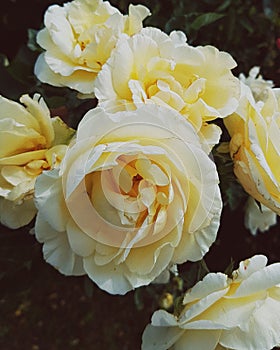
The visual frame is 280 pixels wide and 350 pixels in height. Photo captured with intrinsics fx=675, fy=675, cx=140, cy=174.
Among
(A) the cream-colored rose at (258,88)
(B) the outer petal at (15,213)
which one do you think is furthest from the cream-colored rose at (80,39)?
(A) the cream-colored rose at (258,88)

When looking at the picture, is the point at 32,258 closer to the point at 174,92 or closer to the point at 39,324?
the point at 174,92

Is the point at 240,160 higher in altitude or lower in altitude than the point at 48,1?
higher

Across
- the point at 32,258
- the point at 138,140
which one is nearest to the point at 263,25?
the point at 32,258

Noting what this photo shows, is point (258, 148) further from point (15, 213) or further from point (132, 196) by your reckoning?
point (15, 213)

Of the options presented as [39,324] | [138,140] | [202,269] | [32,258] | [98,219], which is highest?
[138,140]

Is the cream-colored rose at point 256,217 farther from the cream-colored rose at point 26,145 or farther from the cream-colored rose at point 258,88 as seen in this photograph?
the cream-colored rose at point 26,145

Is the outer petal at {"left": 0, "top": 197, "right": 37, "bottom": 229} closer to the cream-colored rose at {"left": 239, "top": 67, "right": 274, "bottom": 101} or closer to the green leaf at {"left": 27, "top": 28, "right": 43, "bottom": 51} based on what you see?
the green leaf at {"left": 27, "top": 28, "right": 43, "bottom": 51}
